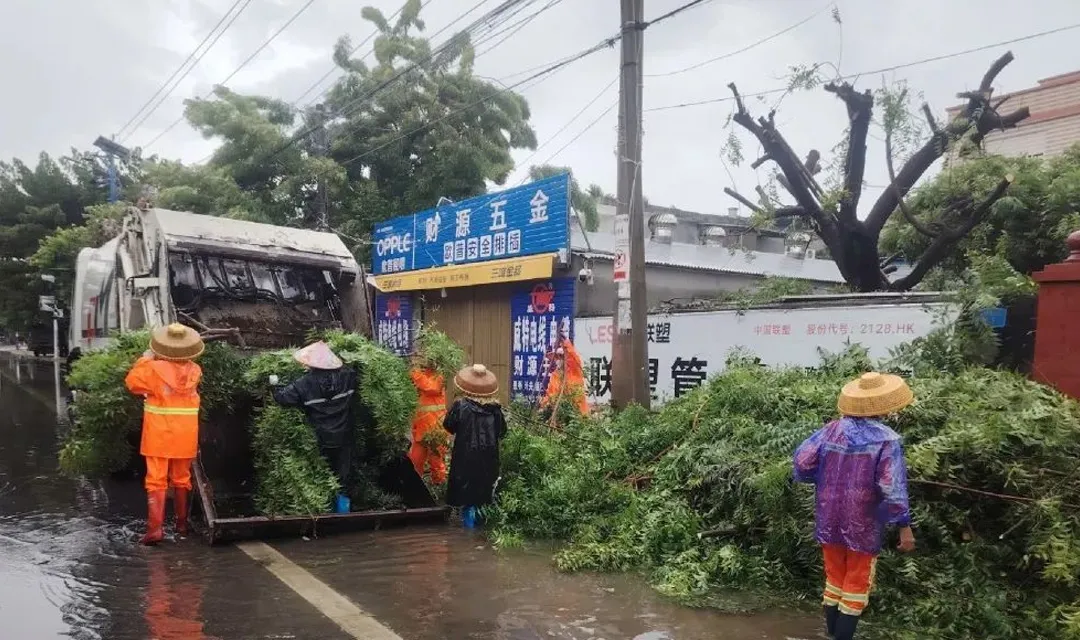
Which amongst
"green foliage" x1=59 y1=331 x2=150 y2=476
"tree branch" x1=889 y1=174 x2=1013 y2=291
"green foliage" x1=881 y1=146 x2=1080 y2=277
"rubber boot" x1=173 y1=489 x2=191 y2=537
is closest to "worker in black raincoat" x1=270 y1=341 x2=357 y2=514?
"rubber boot" x1=173 y1=489 x2=191 y2=537

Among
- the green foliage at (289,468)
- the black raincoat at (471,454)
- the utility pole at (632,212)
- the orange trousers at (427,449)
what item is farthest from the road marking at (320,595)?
the utility pole at (632,212)

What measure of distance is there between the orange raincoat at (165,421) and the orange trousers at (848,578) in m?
4.47

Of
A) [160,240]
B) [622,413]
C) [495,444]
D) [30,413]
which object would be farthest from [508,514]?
[30,413]

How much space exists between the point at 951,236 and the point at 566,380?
5271mm

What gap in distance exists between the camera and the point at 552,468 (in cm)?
688

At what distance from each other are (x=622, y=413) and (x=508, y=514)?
5.91ft

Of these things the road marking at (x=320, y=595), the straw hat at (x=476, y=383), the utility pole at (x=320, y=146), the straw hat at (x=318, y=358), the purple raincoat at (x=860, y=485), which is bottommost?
the road marking at (x=320, y=595)

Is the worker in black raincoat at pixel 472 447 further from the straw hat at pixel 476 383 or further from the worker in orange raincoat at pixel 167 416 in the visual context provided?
the worker in orange raincoat at pixel 167 416

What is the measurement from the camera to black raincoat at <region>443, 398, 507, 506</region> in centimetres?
655

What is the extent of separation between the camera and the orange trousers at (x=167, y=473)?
5.84 metres

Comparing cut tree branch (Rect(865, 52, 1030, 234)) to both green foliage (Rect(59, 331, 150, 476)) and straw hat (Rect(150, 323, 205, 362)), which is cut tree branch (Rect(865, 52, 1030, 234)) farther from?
green foliage (Rect(59, 331, 150, 476))

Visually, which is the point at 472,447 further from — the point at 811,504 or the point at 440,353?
the point at 811,504

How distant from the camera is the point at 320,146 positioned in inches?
755

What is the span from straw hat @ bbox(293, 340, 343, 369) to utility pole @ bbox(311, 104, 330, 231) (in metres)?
12.2
